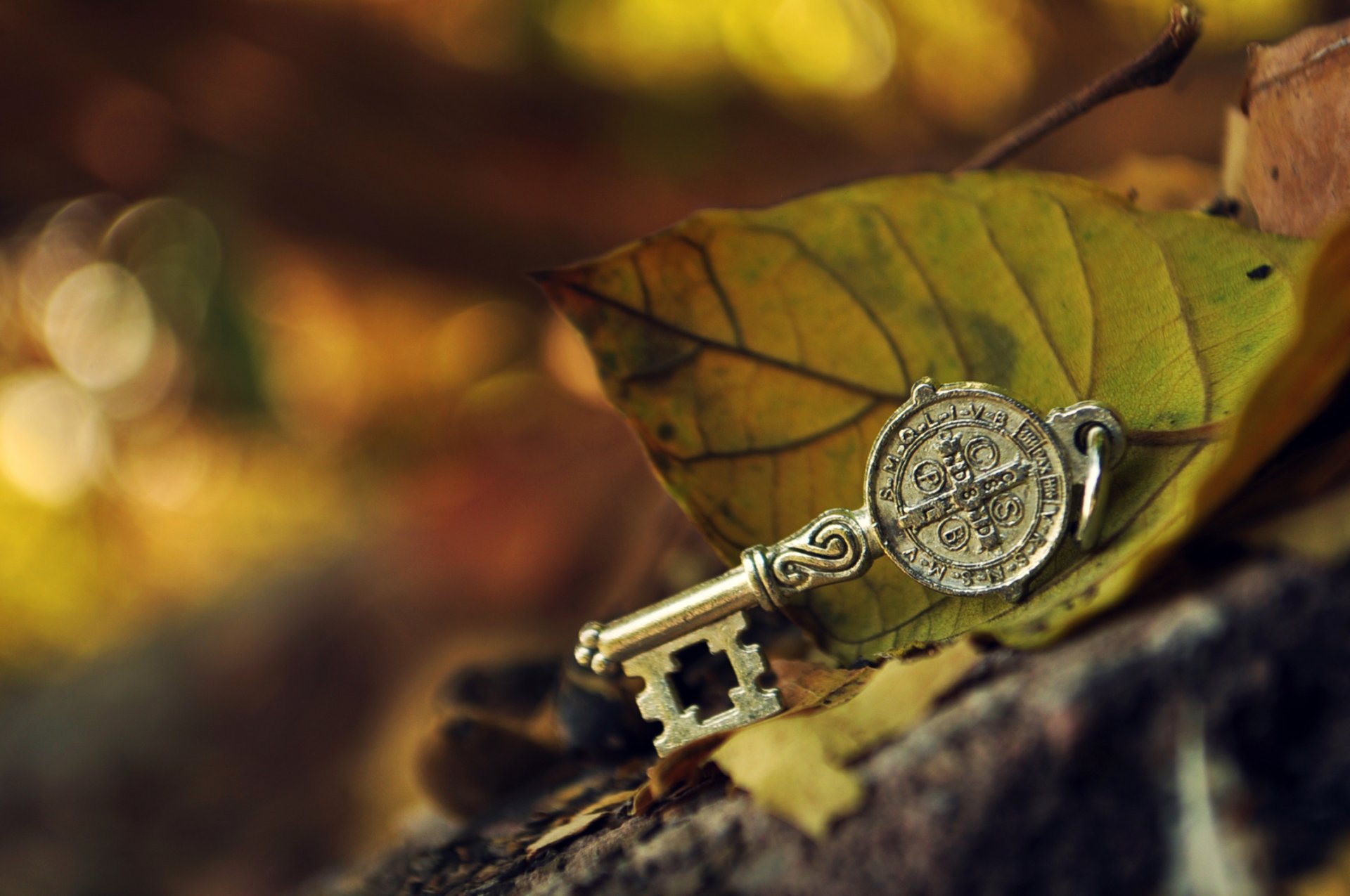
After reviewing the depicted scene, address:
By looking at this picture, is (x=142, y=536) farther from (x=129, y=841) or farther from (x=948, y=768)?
(x=948, y=768)

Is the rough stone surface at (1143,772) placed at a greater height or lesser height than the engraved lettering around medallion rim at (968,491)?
lesser

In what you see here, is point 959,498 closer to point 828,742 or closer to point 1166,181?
point 828,742

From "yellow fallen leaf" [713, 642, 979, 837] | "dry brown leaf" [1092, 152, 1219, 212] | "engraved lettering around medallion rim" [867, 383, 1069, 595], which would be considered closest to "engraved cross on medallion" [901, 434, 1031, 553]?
"engraved lettering around medallion rim" [867, 383, 1069, 595]

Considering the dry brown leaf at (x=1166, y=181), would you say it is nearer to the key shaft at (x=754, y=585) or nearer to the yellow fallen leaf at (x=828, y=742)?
the key shaft at (x=754, y=585)

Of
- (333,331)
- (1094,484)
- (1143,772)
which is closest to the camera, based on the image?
(1143,772)

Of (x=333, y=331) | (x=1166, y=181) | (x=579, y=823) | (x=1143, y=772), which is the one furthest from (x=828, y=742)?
(x=333, y=331)

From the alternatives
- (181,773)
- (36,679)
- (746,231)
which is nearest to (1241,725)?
(746,231)

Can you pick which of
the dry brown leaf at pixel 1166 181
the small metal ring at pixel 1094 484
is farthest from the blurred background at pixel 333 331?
the small metal ring at pixel 1094 484
